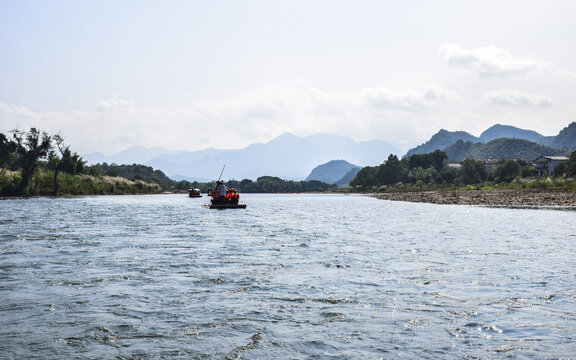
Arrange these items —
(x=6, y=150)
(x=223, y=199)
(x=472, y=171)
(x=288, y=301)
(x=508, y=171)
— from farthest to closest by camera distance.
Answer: (x=472, y=171) < (x=508, y=171) < (x=6, y=150) < (x=223, y=199) < (x=288, y=301)

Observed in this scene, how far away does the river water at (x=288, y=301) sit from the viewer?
9062 millimetres

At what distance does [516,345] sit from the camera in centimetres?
901

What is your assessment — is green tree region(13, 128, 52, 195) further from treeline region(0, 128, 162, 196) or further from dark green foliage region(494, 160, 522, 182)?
dark green foliage region(494, 160, 522, 182)

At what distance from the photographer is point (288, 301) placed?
12.8 m

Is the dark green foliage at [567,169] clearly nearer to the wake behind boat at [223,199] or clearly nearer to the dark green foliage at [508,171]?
the dark green foliage at [508,171]

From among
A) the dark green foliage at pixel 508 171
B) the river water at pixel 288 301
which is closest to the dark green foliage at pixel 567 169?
the dark green foliage at pixel 508 171

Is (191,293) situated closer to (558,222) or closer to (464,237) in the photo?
(464,237)

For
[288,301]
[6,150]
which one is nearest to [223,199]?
[288,301]

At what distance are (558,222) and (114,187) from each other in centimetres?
15791

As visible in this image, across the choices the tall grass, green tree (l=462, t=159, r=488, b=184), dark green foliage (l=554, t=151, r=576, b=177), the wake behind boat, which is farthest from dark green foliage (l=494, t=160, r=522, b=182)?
the tall grass

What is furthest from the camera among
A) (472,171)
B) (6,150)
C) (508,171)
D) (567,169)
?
(472,171)

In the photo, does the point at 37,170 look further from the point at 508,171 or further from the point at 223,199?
the point at 508,171

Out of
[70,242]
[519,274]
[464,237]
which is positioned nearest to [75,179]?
[70,242]

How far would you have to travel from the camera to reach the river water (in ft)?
29.7
